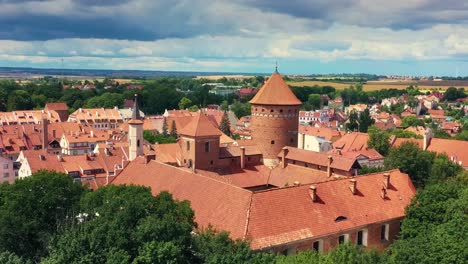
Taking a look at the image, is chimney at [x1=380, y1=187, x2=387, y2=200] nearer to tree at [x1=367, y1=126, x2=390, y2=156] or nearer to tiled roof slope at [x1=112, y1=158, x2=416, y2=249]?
tiled roof slope at [x1=112, y1=158, x2=416, y2=249]

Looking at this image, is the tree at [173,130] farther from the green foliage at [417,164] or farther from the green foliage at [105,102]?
the green foliage at [105,102]

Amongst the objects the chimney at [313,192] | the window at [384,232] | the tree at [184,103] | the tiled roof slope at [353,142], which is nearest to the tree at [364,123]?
the tiled roof slope at [353,142]

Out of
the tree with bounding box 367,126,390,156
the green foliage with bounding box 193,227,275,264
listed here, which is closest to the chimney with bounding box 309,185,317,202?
the green foliage with bounding box 193,227,275,264

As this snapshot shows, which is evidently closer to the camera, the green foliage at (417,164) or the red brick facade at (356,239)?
the red brick facade at (356,239)

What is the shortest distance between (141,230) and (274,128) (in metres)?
33.1

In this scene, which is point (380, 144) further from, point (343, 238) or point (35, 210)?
point (35, 210)

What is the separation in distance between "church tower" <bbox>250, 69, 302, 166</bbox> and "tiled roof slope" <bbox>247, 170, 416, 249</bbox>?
1839 centimetres

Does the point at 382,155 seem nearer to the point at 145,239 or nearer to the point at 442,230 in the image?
the point at 442,230

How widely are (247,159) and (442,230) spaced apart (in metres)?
27.2

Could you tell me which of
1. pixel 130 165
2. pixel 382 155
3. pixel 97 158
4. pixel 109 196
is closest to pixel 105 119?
pixel 97 158

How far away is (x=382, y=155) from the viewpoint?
79.3m

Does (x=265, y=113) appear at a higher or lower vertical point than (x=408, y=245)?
higher

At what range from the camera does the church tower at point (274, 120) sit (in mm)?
57656

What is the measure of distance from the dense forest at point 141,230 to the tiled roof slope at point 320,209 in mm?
2006
